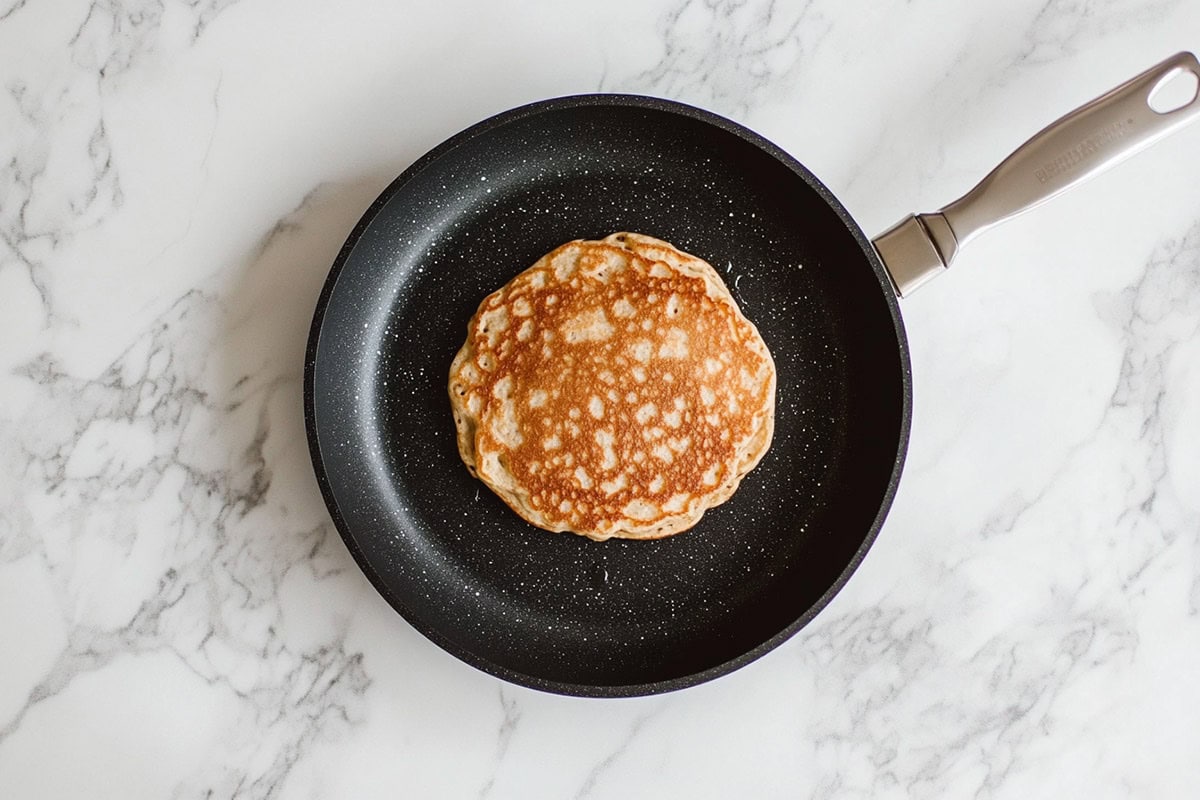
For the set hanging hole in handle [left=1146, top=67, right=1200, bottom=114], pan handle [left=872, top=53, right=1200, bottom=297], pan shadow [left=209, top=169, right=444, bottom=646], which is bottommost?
hanging hole in handle [left=1146, top=67, right=1200, bottom=114]

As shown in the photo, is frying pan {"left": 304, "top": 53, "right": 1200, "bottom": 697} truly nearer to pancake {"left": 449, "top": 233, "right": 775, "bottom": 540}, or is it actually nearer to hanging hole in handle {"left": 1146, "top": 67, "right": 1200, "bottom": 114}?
pancake {"left": 449, "top": 233, "right": 775, "bottom": 540}

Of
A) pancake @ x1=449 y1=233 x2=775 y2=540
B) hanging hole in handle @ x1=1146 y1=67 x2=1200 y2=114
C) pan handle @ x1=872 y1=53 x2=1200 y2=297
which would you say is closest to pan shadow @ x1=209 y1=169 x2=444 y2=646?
pancake @ x1=449 y1=233 x2=775 y2=540

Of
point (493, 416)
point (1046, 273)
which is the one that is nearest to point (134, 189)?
point (493, 416)

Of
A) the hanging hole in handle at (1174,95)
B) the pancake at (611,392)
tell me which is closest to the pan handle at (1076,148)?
the hanging hole in handle at (1174,95)

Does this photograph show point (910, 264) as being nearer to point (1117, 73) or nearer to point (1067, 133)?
point (1067, 133)

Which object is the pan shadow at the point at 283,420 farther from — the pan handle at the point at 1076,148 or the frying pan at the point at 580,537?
the pan handle at the point at 1076,148

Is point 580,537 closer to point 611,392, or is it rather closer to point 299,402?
point 611,392
